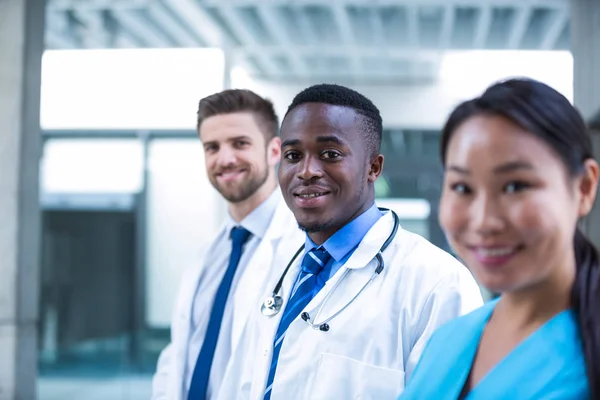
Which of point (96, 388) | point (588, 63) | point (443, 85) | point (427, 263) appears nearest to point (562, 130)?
point (427, 263)

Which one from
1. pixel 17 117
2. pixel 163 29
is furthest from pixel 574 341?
pixel 163 29

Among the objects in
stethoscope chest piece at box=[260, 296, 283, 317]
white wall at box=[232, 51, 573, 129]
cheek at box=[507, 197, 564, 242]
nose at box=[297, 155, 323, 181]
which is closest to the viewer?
cheek at box=[507, 197, 564, 242]

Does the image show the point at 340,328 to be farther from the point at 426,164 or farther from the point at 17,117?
the point at 426,164

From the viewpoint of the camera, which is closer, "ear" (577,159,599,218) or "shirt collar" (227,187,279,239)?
"ear" (577,159,599,218)


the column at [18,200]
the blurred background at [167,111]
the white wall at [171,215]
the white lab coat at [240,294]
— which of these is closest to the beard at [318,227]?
the white lab coat at [240,294]

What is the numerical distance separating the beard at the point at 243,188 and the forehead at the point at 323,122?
0.68 metres

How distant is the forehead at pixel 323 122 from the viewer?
1.59 meters

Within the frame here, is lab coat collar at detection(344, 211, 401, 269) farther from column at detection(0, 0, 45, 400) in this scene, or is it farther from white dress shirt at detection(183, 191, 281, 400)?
column at detection(0, 0, 45, 400)

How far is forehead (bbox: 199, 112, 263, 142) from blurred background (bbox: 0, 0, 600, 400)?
3295mm

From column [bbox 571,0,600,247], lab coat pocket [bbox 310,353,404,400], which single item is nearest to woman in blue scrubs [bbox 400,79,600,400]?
lab coat pocket [bbox 310,353,404,400]

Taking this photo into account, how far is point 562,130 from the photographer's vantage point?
915mm

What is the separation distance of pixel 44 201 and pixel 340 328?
249 inches

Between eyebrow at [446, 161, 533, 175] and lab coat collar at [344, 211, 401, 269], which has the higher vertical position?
eyebrow at [446, 161, 533, 175]

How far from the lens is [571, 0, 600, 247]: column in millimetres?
4324
